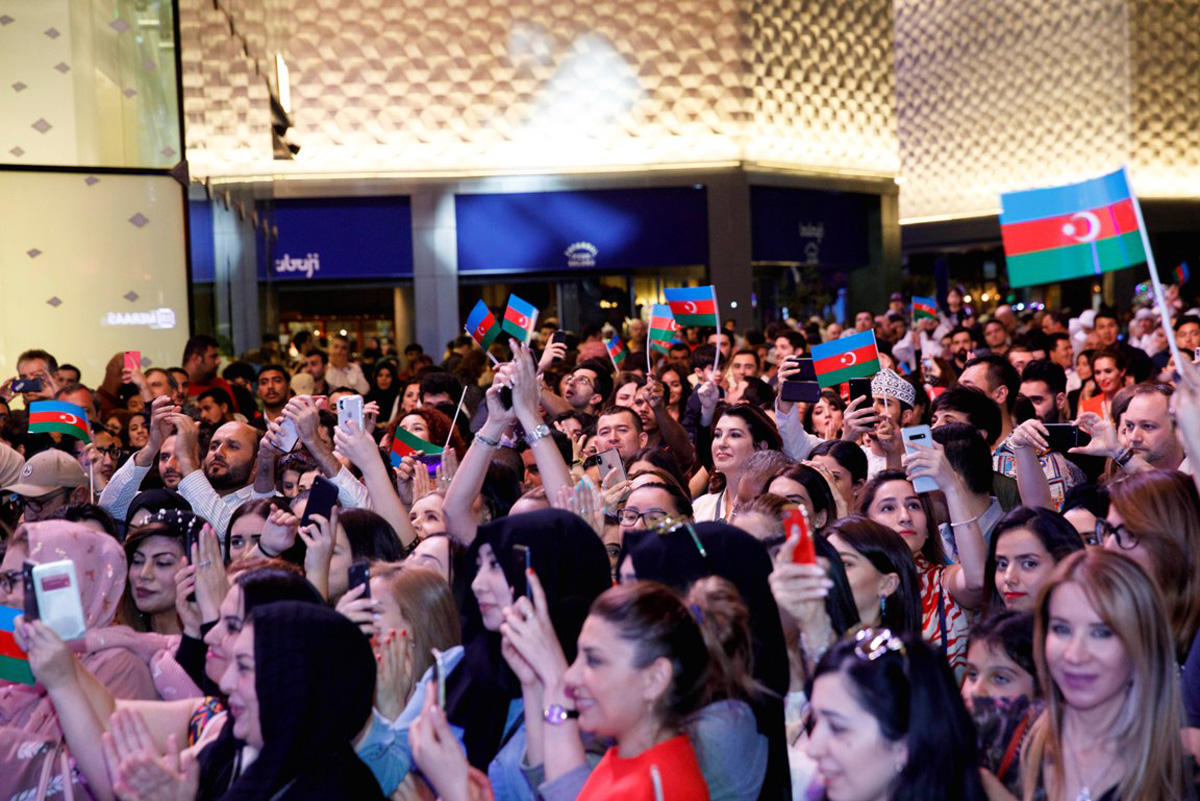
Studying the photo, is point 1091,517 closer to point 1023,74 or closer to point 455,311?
point 455,311

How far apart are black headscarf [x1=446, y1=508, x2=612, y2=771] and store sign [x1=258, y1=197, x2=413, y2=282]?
18424 mm

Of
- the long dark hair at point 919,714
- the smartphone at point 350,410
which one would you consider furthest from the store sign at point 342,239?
the long dark hair at point 919,714

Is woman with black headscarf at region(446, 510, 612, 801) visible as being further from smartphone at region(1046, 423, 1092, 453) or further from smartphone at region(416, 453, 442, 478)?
smartphone at region(416, 453, 442, 478)

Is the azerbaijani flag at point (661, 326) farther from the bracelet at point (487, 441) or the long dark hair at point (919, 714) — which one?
the long dark hair at point (919, 714)

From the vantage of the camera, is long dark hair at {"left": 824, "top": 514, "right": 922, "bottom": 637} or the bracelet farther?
the bracelet

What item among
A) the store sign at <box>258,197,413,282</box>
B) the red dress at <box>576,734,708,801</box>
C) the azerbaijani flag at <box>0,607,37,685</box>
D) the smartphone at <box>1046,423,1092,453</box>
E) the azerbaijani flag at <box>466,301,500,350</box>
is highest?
the store sign at <box>258,197,413,282</box>

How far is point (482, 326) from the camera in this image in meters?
10.2

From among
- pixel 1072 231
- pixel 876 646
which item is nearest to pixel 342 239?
pixel 1072 231

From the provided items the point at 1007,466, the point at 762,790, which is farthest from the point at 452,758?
the point at 1007,466

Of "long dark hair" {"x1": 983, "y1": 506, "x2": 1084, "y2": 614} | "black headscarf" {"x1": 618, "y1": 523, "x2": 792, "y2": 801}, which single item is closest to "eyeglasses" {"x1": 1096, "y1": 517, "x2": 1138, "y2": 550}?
"long dark hair" {"x1": 983, "y1": 506, "x2": 1084, "y2": 614}

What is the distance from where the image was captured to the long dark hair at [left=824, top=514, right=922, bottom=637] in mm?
4758

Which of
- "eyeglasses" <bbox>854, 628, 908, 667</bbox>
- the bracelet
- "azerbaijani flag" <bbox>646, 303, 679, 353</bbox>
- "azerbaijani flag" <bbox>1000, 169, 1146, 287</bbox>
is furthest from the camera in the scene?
"azerbaijani flag" <bbox>646, 303, 679, 353</bbox>

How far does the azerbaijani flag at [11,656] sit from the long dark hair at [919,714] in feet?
7.48

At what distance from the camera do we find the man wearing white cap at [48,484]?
7309mm
